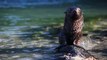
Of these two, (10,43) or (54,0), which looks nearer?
(10,43)

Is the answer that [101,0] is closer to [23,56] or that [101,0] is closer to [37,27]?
[37,27]

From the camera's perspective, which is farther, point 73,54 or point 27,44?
point 27,44

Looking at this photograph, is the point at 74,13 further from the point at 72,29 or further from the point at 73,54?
the point at 73,54

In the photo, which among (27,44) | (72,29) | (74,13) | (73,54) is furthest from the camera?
(27,44)

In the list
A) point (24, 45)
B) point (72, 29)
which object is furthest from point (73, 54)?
point (24, 45)

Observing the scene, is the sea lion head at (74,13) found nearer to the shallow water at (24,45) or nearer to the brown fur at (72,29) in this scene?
the brown fur at (72,29)

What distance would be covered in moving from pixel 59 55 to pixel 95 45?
1.68m

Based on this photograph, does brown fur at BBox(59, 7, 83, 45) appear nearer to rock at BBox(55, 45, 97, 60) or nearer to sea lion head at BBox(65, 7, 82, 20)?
sea lion head at BBox(65, 7, 82, 20)

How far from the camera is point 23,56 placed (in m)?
8.70

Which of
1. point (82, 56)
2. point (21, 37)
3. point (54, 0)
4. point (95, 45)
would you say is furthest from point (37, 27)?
point (54, 0)

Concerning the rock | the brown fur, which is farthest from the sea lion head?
the rock

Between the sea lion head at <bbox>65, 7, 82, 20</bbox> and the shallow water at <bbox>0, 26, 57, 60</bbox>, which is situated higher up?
the sea lion head at <bbox>65, 7, 82, 20</bbox>

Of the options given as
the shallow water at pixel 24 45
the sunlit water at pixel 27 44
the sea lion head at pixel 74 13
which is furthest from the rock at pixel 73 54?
the sea lion head at pixel 74 13

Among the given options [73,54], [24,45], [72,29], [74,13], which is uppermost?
[74,13]
